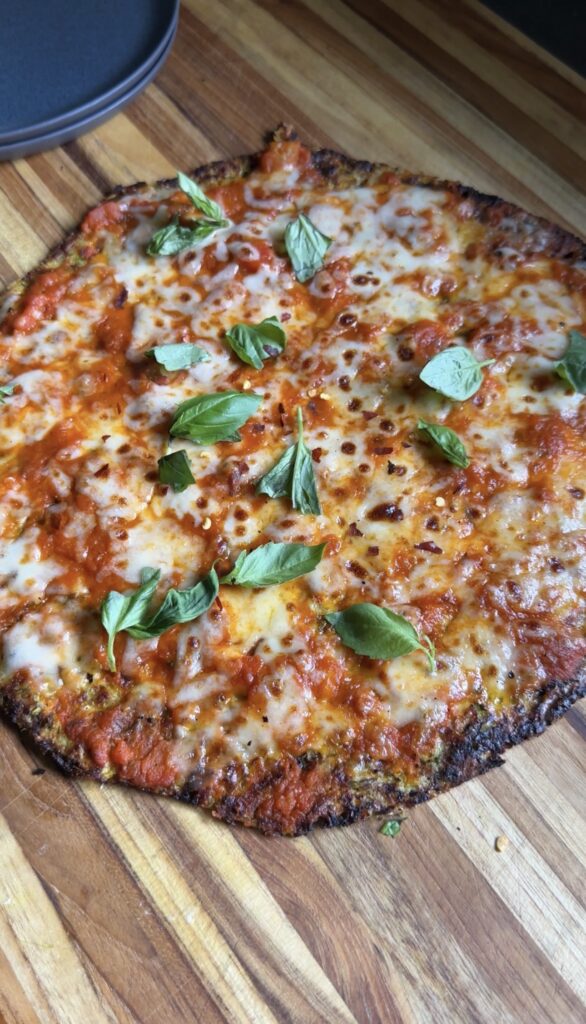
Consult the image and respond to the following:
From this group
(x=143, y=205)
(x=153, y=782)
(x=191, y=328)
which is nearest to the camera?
(x=153, y=782)

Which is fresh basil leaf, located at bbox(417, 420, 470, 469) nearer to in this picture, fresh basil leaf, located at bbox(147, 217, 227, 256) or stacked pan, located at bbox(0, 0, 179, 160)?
fresh basil leaf, located at bbox(147, 217, 227, 256)

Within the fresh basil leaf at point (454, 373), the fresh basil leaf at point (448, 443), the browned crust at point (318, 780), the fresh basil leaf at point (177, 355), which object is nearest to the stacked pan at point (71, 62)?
the fresh basil leaf at point (177, 355)

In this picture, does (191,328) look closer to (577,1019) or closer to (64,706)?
(64,706)

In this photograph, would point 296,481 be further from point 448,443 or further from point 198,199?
point 198,199

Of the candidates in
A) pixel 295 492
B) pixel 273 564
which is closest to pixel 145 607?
pixel 273 564

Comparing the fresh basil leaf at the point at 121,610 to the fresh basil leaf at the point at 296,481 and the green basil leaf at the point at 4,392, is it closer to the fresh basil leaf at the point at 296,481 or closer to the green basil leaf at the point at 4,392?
the fresh basil leaf at the point at 296,481

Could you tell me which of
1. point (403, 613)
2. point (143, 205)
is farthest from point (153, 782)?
point (143, 205)
